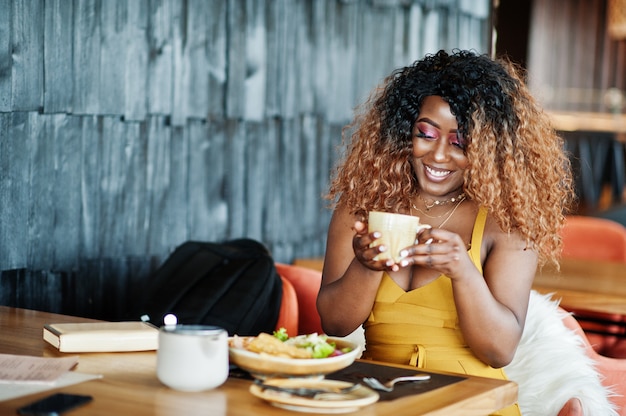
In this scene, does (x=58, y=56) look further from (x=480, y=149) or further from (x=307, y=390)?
(x=307, y=390)

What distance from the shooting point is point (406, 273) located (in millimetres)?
2477

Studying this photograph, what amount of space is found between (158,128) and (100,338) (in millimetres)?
1798

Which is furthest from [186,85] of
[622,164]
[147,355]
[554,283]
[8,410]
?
[622,164]

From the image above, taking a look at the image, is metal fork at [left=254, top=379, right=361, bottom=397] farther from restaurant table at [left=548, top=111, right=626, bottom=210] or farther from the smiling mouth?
restaurant table at [left=548, top=111, right=626, bottom=210]

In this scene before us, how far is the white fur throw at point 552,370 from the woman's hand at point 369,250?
91 centimetres

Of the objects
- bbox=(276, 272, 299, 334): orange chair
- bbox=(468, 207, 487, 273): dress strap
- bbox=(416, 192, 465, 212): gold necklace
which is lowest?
bbox=(276, 272, 299, 334): orange chair

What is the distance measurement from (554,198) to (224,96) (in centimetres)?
187

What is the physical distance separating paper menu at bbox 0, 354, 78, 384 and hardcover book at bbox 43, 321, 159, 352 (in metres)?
0.05

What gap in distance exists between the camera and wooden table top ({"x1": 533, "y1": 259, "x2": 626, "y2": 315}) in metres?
3.32

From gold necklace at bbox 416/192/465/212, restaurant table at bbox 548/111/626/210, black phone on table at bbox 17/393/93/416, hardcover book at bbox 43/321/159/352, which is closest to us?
black phone on table at bbox 17/393/93/416

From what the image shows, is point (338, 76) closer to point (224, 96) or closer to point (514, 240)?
point (224, 96)

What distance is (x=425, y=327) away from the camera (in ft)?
7.94

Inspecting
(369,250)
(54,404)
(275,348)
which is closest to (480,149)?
(369,250)

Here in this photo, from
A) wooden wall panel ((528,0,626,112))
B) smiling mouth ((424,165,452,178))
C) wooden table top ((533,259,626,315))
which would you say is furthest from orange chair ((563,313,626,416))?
wooden wall panel ((528,0,626,112))
